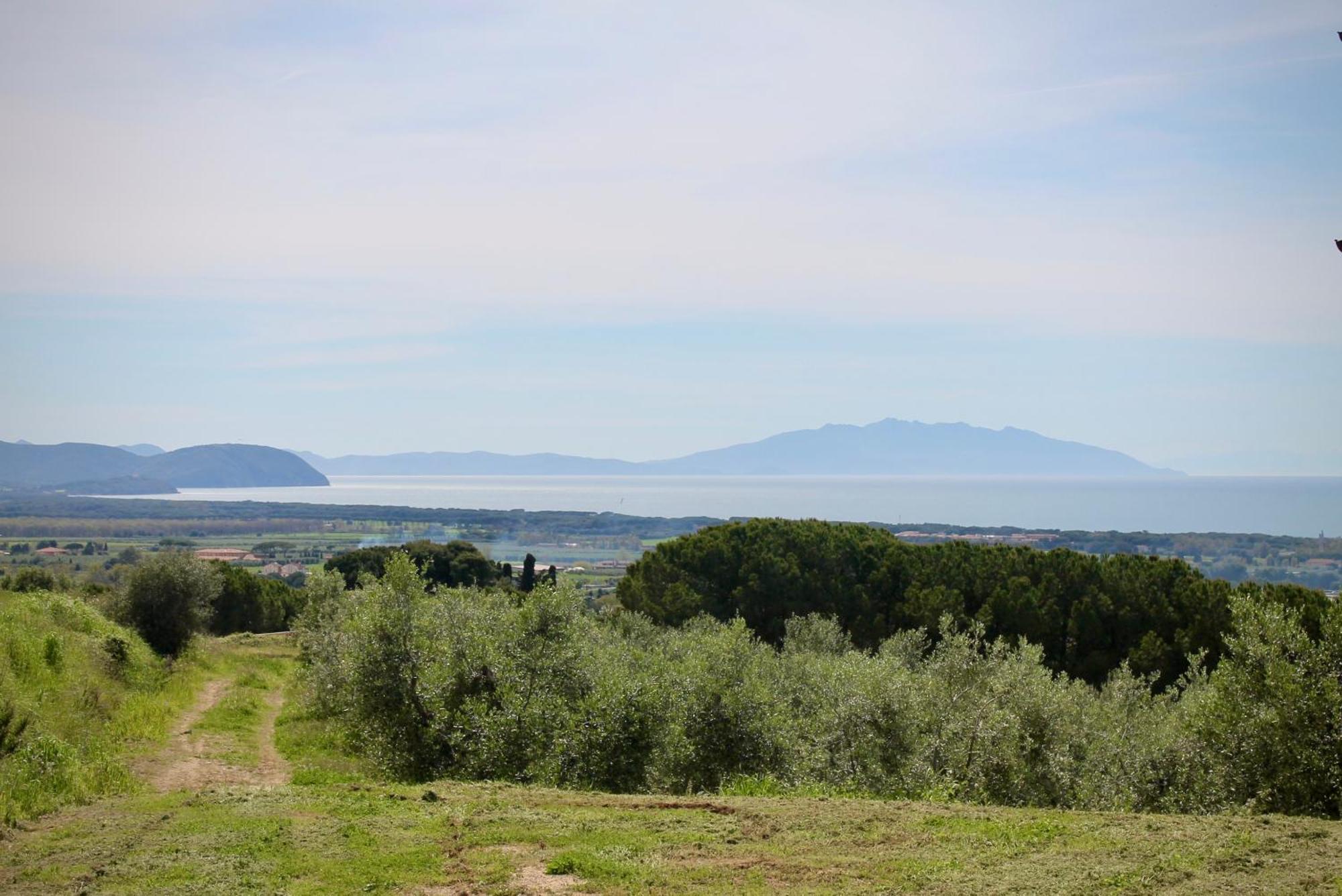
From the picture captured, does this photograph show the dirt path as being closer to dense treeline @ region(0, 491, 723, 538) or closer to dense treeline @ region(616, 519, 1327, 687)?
dense treeline @ region(616, 519, 1327, 687)

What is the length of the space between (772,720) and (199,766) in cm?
1392

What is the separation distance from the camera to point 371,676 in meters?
19.8

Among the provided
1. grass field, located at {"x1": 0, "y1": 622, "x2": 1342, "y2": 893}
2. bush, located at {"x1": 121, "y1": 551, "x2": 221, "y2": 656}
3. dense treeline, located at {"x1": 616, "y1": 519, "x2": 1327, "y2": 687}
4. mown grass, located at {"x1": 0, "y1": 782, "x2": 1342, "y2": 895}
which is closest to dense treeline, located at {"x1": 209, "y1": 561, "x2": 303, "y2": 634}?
bush, located at {"x1": 121, "y1": 551, "x2": 221, "y2": 656}

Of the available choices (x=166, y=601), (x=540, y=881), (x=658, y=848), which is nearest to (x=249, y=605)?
(x=166, y=601)

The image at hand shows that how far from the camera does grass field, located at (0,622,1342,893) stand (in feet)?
33.2

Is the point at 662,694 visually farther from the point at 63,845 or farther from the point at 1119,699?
the point at 1119,699

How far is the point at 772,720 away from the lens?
20.4 metres

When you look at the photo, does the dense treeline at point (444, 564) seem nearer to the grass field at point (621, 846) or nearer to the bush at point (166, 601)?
the bush at point (166, 601)

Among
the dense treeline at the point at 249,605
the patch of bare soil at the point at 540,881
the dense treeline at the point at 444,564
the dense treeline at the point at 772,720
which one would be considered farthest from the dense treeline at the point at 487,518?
the patch of bare soil at the point at 540,881

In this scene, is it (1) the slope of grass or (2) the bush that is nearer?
(1) the slope of grass

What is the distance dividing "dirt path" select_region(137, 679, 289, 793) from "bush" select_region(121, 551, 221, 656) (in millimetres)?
18852

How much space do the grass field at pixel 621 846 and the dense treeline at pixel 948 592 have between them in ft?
101

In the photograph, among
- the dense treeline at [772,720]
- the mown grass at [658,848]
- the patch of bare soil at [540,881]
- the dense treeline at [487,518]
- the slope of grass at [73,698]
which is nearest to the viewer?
the mown grass at [658,848]

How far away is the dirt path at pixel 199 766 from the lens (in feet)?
66.4
